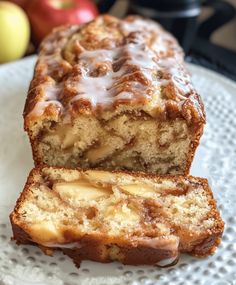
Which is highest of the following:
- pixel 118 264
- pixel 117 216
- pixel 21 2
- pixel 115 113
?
pixel 115 113

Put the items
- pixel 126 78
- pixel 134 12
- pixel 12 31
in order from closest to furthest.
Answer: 1. pixel 126 78
2. pixel 12 31
3. pixel 134 12

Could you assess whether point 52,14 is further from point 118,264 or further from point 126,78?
point 118,264

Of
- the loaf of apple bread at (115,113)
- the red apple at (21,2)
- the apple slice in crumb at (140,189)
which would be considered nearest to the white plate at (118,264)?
the loaf of apple bread at (115,113)

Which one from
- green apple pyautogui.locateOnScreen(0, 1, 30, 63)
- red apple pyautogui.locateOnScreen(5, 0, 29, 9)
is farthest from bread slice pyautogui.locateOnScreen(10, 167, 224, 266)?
red apple pyautogui.locateOnScreen(5, 0, 29, 9)

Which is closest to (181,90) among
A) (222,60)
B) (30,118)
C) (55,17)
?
(30,118)

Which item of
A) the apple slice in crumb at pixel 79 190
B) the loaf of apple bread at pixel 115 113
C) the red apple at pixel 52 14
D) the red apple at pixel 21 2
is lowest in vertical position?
the red apple at pixel 21 2

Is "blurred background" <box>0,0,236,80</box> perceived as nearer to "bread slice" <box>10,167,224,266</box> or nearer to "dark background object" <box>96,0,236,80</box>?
"dark background object" <box>96,0,236,80</box>

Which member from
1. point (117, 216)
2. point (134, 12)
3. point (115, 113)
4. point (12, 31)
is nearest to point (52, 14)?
point (12, 31)

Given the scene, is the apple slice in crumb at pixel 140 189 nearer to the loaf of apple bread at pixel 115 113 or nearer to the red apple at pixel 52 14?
the loaf of apple bread at pixel 115 113
